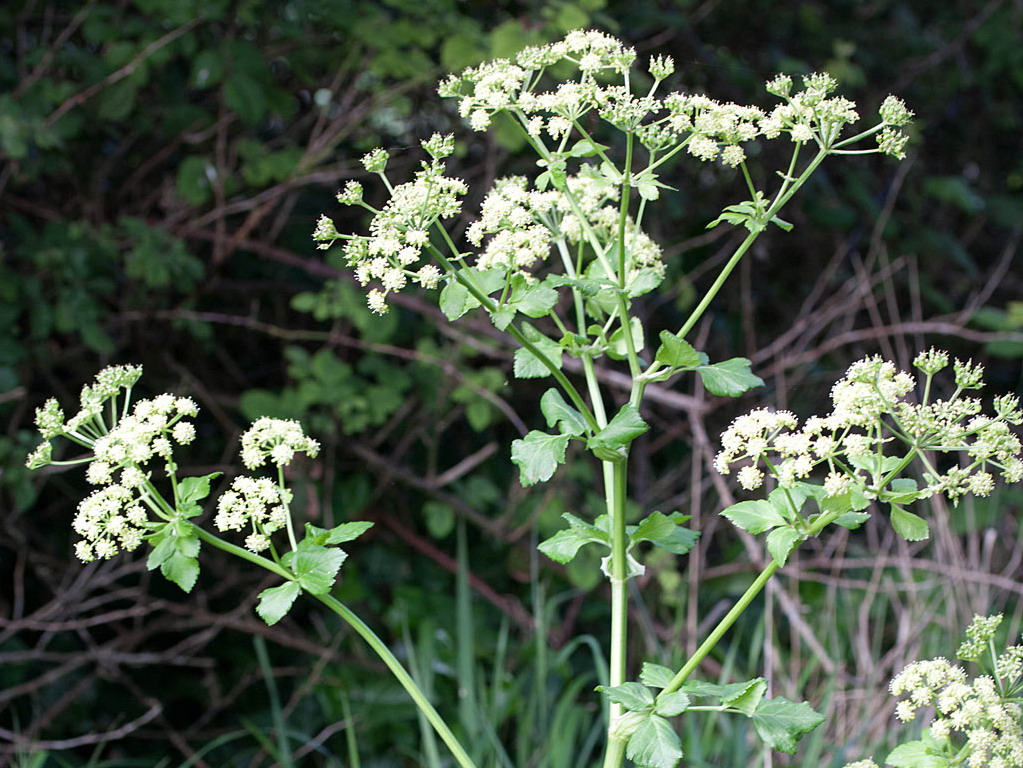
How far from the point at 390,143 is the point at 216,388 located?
0.95 m

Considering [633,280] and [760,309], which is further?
[760,309]

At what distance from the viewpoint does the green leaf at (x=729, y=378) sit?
1.19m

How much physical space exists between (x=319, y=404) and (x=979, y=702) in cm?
230

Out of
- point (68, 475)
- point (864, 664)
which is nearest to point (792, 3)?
point (864, 664)

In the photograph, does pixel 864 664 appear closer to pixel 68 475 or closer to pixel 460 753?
pixel 460 753

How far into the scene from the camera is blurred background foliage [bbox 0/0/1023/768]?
2.79 metres

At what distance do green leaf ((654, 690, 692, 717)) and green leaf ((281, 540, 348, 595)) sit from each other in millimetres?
360

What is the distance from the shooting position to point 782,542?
107cm

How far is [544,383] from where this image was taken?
142 inches

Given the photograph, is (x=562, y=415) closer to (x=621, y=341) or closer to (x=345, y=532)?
(x=621, y=341)

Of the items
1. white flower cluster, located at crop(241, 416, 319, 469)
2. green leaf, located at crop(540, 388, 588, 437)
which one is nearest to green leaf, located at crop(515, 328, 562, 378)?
green leaf, located at crop(540, 388, 588, 437)

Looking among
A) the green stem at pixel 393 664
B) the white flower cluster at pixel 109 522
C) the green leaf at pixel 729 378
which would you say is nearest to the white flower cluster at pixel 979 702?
the green leaf at pixel 729 378

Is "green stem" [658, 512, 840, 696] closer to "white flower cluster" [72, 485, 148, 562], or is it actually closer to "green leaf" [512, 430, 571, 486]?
"green leaf" [512, 430, 571, 486]

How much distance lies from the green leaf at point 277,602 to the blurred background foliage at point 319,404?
1.26m
